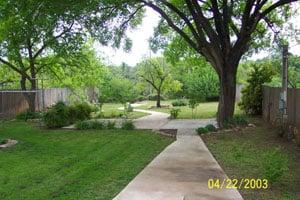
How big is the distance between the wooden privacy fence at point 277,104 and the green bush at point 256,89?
4.16ft

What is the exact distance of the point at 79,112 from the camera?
21.3 meters

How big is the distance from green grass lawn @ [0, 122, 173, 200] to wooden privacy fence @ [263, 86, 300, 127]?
3.99 meters

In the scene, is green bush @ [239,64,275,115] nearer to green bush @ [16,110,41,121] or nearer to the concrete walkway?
the concrete walkway

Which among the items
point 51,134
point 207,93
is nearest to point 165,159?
point 51,134

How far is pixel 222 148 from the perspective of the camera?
473 inches

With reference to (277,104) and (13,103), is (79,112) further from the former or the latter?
(277,104)

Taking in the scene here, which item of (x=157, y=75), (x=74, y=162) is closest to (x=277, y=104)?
(x=74, y=162)

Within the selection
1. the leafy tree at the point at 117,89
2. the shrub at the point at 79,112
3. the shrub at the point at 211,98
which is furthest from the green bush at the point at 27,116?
the shrub at the point at 211,98

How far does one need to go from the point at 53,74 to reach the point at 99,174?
19164 millimetres

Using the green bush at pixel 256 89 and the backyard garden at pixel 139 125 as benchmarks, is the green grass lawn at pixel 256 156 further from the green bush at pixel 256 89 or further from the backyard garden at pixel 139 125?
the green bush at pixel 256 89

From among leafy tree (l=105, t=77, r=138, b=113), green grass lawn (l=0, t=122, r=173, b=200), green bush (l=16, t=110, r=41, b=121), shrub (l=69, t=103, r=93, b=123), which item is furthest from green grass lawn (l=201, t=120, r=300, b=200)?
leafy tree (l=105, t=77, r=138, b=113)

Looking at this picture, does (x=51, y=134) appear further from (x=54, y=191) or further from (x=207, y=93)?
(x=207, y=93)

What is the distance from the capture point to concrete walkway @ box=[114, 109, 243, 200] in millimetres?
7004

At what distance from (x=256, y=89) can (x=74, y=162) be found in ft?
42.0
